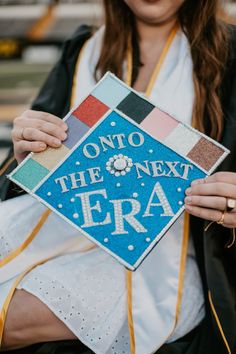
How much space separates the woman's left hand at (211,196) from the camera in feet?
3.34

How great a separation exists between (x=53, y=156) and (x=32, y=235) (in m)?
0.27

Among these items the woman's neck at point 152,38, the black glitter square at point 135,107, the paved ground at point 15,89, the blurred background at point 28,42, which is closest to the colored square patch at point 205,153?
the black glitter square at point 135,107

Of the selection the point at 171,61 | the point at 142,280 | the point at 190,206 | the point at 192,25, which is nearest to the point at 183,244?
the point at 142,280

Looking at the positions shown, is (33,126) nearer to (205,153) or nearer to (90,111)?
(90,111)

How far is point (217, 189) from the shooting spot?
3.34ft

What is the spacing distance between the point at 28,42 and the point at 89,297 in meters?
10.5

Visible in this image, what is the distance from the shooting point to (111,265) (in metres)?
1.22

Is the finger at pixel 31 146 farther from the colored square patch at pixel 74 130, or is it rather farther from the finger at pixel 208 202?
the finger at pixel 208 202

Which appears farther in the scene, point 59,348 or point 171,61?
point 171,61

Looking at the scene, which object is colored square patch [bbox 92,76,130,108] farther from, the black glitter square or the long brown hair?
the long brown hair

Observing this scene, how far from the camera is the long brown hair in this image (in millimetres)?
1261

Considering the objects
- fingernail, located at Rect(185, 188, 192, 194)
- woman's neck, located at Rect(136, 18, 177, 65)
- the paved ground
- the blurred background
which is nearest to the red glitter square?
fingernail, located at Rect(185, 188, 192, 194)

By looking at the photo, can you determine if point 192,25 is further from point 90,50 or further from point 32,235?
point 32,235

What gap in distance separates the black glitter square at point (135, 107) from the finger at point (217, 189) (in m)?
0.19
